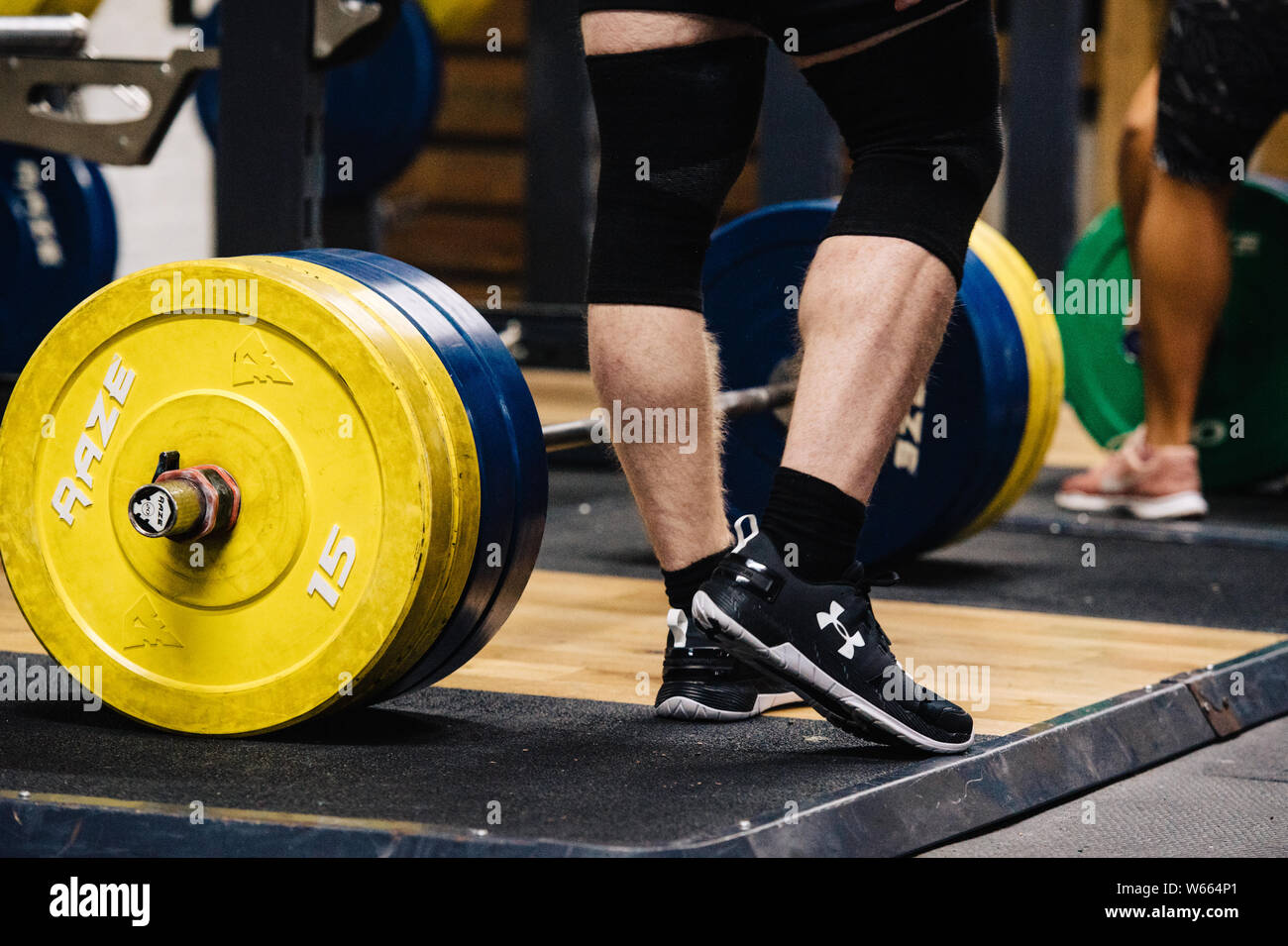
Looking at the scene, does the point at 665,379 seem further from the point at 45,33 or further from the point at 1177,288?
the point at 1177,288

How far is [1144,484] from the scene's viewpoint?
9.09 feet

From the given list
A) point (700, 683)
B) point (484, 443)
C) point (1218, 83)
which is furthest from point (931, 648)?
point (1218, 83)

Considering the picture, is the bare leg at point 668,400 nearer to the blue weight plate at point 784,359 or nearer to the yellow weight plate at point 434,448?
the yellow weight plate at point 434,448

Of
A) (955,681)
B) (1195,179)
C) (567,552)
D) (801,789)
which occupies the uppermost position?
(1195,179)

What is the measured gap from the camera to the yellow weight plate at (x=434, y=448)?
1.32 metres

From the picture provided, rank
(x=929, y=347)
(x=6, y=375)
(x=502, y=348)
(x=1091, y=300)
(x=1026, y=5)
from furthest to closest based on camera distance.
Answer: (x=1026, y=5) → (x=1091, y=300) → (x=6, y=375) → (x=502, y=348) → (x=929, y=347)

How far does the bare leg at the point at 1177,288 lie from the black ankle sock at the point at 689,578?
1.44 m

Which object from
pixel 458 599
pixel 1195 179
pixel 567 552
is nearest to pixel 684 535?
pixel 458 599

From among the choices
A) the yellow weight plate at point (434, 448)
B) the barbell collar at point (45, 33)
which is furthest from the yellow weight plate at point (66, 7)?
the yellow weight plate at point (434, 448)

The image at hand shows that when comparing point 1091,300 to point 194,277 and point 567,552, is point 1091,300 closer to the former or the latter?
point 567,552

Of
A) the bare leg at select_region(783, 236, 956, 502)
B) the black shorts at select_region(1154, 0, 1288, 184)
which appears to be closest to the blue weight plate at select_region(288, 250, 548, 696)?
the bare leg at select_region(783, 236, 956, 502)

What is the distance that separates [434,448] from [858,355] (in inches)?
12.1

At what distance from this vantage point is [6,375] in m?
2.90

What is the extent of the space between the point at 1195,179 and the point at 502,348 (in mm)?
1508
